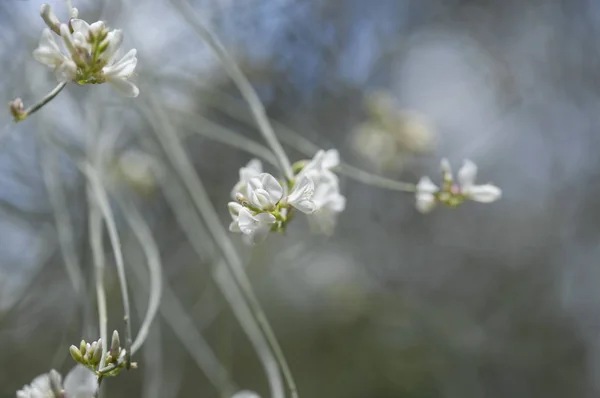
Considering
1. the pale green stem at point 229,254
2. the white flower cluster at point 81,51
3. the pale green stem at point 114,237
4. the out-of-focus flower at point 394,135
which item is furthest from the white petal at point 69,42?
the out-of-focus flower at point 394,135

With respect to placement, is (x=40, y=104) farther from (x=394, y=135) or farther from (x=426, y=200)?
(x=394, y=135)

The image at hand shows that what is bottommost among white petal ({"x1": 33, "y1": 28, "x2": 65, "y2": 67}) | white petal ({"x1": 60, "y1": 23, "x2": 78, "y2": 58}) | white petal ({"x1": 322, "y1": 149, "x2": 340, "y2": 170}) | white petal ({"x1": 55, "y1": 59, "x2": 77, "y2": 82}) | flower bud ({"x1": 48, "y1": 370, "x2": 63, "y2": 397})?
flower bud ({"x1": 48, "y1": 370, "x2": 63, "y2": 397})

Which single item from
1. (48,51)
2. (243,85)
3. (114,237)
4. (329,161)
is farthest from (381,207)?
(48,51)

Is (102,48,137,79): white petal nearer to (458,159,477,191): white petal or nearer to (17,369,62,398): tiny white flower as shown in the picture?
(17,369,62,398): tiny white flower


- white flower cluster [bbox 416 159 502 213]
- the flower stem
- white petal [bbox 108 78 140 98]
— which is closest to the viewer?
the flower stem

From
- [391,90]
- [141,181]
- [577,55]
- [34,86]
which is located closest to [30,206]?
[141,181]

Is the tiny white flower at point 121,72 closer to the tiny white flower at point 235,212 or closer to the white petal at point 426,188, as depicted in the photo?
the tiny white flower at point 235,212

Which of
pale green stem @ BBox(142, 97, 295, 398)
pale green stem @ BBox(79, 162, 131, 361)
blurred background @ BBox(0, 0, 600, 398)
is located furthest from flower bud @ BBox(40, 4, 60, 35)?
blurred background @ BBox(0, 0, 600, 398)
